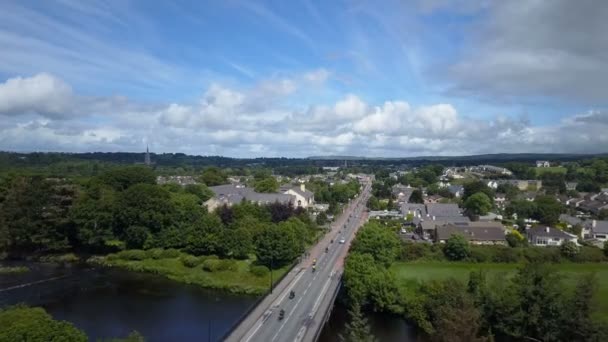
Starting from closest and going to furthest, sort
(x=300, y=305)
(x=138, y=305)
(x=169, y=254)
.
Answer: (x=300, y=305) < (x=138, y=305) < (x=169, y=254)

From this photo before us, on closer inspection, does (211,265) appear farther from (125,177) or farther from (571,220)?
(571,220)

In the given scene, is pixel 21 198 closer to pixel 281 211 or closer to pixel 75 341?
pixel 281 211

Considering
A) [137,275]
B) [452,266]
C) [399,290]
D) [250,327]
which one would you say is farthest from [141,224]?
[452,266]

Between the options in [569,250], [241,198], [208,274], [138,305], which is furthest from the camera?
[241,198]

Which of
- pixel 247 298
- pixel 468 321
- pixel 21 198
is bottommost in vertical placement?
pixel 247 298

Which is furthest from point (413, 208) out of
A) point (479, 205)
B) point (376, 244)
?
point (376, 244)

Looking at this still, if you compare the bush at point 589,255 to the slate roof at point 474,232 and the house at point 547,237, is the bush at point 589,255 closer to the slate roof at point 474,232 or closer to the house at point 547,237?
the house at point 547,237

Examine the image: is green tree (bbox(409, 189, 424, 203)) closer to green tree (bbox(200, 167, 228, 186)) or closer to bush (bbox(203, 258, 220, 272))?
green tree (bbox(200, 167, 228, 186))
